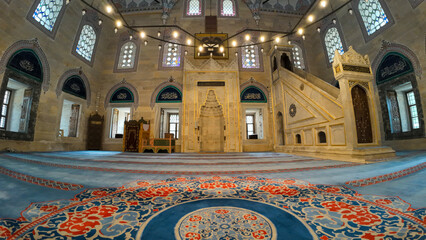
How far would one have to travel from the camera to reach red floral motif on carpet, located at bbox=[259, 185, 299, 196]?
153cm

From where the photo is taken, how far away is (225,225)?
38.0 inches

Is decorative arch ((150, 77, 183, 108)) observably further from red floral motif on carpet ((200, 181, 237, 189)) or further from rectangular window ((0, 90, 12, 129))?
red floral motif on carpet ((200, 181, 237, 189))

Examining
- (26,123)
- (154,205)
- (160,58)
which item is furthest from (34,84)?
(154,205)

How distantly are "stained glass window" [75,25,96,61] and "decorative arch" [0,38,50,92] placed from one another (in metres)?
1.77

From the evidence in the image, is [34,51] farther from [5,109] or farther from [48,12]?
[5,109]

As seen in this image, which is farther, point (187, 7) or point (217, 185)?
point (187, 7)

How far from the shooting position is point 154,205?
1263 millimetres

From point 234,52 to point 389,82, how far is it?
7.31 meters

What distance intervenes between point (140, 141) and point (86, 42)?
635 cm

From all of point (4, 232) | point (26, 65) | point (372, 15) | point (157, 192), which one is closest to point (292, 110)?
point (372, 15)

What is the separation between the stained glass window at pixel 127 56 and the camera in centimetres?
977

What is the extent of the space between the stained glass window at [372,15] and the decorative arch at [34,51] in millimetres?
14373

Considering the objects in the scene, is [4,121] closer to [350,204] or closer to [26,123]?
[26,123]

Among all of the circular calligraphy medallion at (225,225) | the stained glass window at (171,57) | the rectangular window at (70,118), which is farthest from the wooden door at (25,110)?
the circular calligraphy medallion at (225,225)
